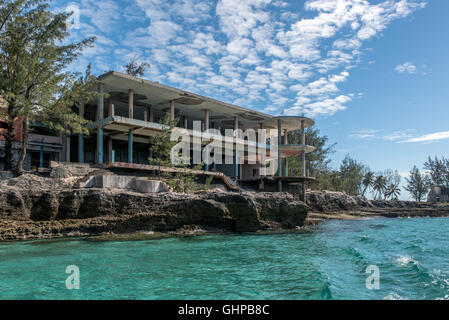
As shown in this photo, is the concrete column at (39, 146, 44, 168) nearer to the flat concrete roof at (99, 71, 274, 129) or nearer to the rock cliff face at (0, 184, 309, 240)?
the flat concrete roof at (99, 71, 274, 129)

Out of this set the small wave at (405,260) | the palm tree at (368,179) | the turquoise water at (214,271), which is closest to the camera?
the turquoise water at (214,271)

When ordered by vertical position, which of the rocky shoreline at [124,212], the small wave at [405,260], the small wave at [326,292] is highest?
the rocky shoreline at [124,212]

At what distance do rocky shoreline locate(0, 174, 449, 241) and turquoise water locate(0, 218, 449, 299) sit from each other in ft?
4.83

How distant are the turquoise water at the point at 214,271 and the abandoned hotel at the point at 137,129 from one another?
38.3 feet

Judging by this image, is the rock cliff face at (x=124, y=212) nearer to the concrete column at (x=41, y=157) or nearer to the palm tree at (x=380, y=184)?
the concrete column at (x=41, y=157)

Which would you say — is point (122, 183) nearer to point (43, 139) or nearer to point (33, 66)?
point (33, 66)

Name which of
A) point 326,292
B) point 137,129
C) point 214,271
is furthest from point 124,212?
point 137,129

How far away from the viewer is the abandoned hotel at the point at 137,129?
24234 mm

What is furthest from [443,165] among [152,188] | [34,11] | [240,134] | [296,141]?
[34,11]

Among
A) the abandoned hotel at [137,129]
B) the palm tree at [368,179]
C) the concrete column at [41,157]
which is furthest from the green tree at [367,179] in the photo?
the concrete column at [41,157]

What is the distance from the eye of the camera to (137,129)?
2567cm

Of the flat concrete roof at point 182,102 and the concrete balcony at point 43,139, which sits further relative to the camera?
the concrete balcony at point 43,139

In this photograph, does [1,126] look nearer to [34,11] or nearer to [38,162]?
[38,162]

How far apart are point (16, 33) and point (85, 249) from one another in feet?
39.9
